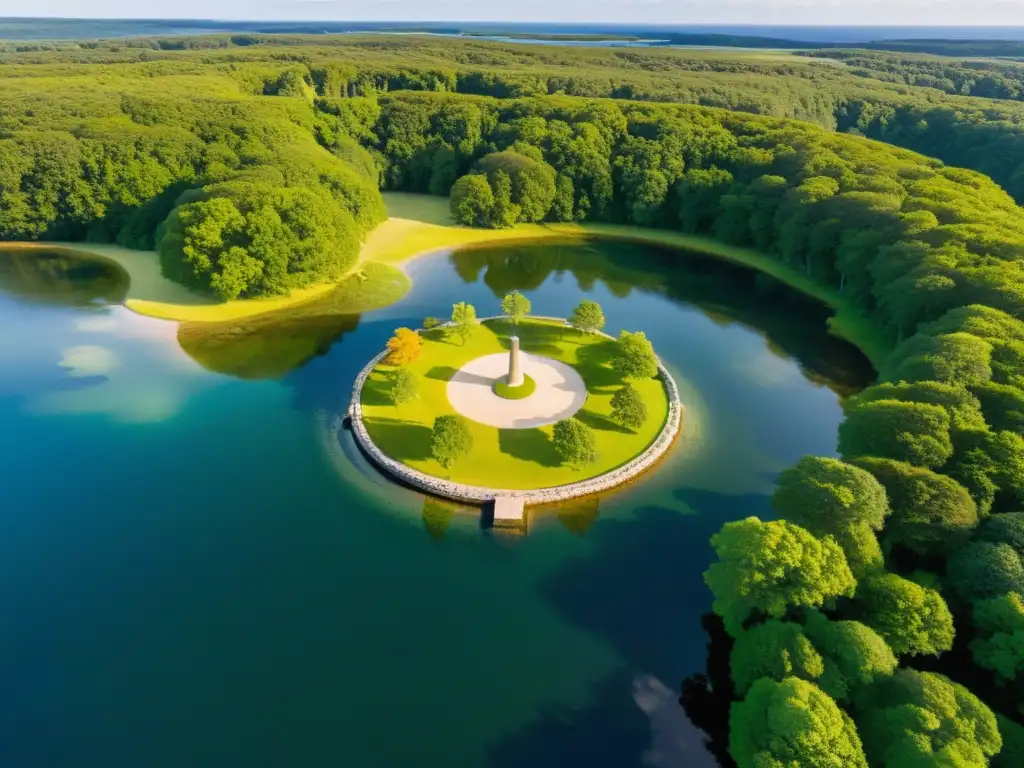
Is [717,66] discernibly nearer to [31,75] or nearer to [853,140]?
[853,140]

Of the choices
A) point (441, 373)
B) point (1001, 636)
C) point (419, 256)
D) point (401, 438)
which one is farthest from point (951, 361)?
point (419, 256)

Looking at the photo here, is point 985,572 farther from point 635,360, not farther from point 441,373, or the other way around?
point 441,373

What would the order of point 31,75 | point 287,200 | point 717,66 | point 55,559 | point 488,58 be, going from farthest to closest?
1. point 488,58
2. point 717,66
3. point 31,75
4. point 287,200
5. point 55,559

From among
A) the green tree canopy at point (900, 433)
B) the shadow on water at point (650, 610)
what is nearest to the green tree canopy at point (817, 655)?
the shadow on water at point (650, 610)

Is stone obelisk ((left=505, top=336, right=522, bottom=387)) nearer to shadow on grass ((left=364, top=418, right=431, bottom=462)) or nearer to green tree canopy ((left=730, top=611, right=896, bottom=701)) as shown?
shadow on grass ((left=364, top=418, right=431, bottom=462))

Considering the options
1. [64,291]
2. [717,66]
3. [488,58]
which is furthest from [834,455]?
[488,58]

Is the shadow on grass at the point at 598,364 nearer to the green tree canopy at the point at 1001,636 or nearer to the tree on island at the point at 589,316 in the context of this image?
the tree on island at the point at 589,316
